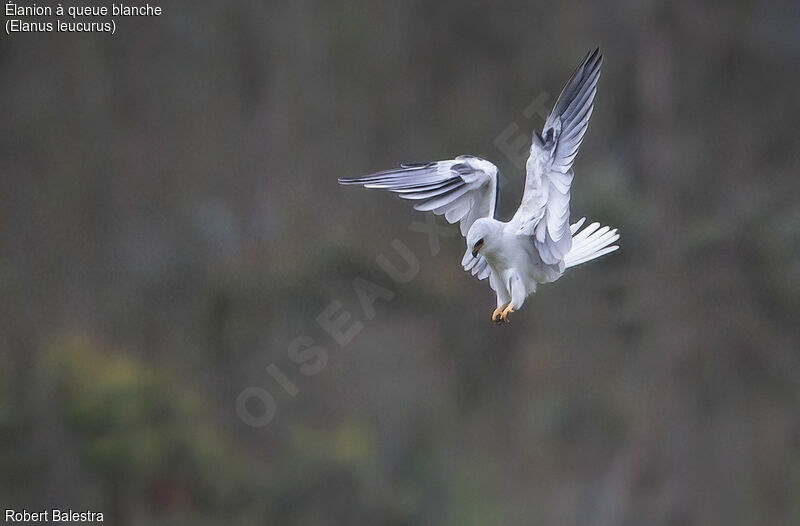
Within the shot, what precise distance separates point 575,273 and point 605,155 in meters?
0.90

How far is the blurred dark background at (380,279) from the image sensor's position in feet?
28.1

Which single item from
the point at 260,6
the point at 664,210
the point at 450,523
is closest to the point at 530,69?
the point at 664,210

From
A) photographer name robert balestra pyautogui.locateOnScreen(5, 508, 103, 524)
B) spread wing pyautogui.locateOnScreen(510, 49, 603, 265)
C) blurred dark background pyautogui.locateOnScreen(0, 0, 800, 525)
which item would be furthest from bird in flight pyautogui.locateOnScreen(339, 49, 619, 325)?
photographer name robert balestra pyautogui.locateOnScreen(5, 508, 103, 524)

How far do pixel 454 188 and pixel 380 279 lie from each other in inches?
183

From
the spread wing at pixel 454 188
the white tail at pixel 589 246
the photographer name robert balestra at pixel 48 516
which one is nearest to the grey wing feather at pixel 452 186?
the spread wing at pixel 454 188

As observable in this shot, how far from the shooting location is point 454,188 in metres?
3.83

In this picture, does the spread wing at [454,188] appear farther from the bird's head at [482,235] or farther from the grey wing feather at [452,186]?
the bird's head at [482,235]

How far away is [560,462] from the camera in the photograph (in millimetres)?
8812

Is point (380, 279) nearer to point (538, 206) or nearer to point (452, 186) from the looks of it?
point (452, 186)

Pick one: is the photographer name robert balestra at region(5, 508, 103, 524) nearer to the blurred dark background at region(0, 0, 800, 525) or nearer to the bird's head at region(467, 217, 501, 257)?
the blurred dark background at region(0, 0, 800, 525)

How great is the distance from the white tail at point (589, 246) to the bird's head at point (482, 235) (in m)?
0.30

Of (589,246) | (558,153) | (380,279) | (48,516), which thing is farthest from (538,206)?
(48,516)

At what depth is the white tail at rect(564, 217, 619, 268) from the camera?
3750 mm

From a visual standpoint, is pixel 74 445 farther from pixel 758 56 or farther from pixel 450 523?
pixel 758 56
